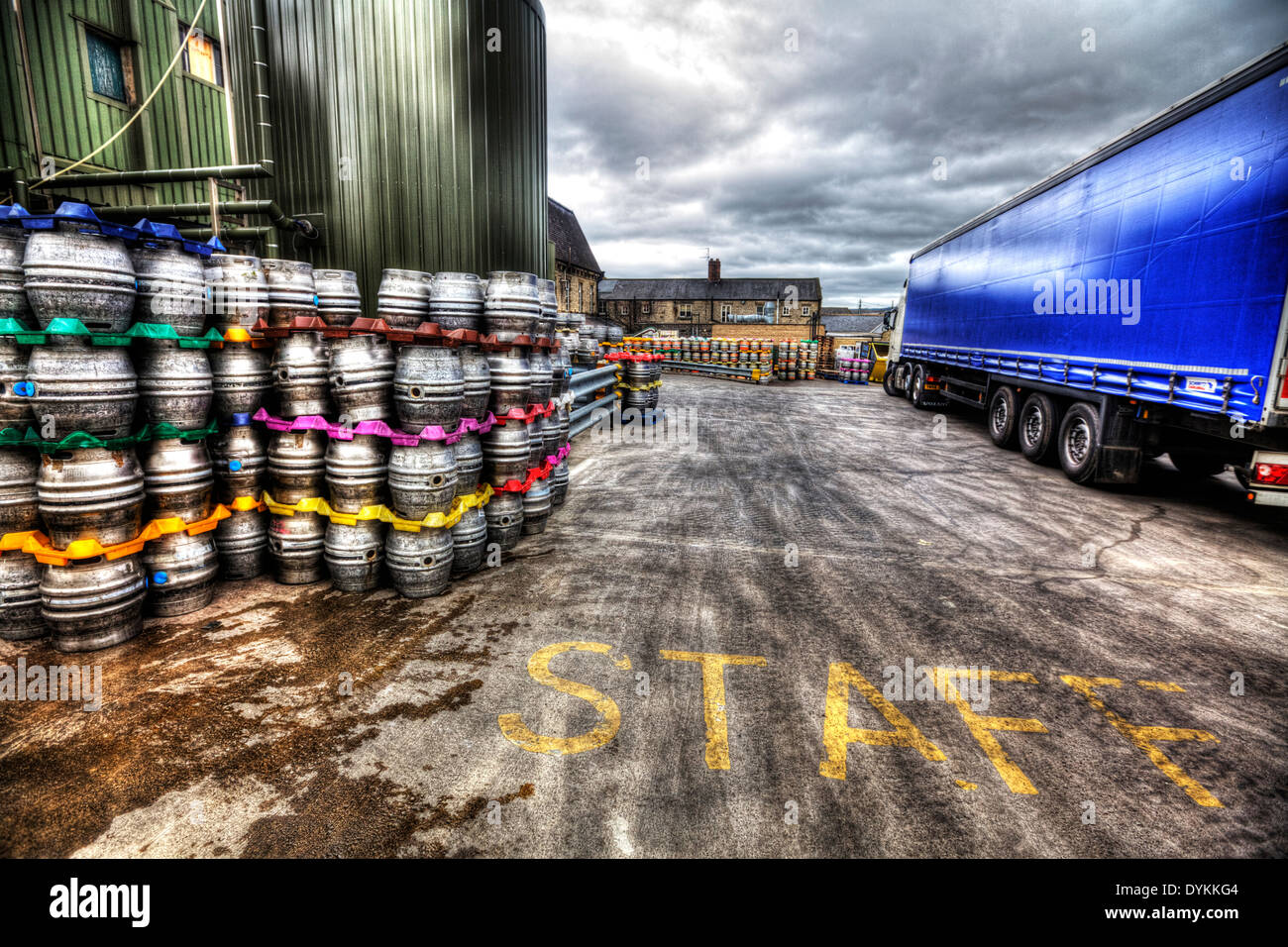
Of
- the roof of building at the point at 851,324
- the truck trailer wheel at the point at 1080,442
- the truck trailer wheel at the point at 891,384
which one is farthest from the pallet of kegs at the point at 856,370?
the roof of building at the point at 851,324

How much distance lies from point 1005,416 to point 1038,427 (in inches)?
57.9

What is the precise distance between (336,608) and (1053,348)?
37.6 feet

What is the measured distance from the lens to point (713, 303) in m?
60.2

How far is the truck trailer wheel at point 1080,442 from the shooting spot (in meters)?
8.74

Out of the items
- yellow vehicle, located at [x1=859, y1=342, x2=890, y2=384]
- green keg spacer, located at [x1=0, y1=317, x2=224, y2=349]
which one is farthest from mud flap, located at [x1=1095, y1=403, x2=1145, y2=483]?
yellow vehicle, located at [x1=859, y1=342, x2=890, y2=384]

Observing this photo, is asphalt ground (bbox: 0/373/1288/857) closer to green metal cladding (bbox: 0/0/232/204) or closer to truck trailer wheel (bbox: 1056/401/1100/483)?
truck trailer wheel (bbox: 1056/401/1100/483)

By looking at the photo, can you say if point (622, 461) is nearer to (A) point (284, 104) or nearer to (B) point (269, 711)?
(A) point (284, 104)

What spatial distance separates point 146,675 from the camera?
11.2 ft

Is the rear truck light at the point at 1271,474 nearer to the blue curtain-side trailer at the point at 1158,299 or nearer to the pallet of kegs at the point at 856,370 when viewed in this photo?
the blue curtain-side trailer at the point at 1158,299

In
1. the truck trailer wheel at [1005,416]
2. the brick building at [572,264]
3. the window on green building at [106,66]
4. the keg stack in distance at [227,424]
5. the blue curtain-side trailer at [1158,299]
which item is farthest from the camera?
the brick building at [572,264]

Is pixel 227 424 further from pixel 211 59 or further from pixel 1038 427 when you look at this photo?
pixel 1038 427

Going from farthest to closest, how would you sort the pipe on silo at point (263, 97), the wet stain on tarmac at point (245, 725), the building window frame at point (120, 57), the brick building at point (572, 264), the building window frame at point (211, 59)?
Answer: the brick building at point (572, 264)
the building window frame at point (211, 59)
the building window frame at point (120, 57)
the pipe on silo at point (263, 97)
the wet stain on tarmac at point (245, 725)

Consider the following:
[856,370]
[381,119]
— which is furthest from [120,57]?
[856,370]

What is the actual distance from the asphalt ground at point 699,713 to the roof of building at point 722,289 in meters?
57.3
